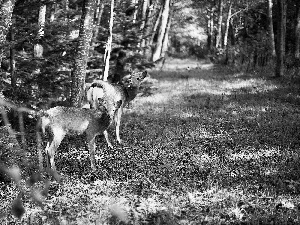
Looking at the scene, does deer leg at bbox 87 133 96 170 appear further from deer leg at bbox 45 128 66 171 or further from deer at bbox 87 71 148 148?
deer at bbox 87 71 148 148

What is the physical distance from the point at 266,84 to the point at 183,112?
7.54 m

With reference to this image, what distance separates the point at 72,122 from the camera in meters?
8.67

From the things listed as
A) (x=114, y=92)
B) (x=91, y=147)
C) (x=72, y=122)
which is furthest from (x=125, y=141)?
(x=72, y=122)

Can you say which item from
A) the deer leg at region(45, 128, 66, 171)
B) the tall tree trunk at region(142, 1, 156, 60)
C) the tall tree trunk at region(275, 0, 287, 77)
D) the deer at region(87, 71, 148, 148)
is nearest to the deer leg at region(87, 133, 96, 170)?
the deer leg at region(45, 128, 66, 171)

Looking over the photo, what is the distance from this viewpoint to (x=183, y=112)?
50.5ft

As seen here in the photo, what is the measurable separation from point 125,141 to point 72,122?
118 inches

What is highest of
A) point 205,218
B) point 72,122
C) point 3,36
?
point 3,36

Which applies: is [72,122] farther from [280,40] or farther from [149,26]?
[280,40]

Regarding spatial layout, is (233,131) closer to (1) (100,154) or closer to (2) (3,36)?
(1) (100,154)

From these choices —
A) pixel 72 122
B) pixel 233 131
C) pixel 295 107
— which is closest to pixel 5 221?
pixel 72 122

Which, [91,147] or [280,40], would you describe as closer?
[91,147]

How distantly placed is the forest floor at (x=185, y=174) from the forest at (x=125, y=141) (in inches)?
1.2

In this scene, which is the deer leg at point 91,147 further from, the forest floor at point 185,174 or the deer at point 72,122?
the forest floor at point 185,174

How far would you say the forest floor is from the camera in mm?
6227
